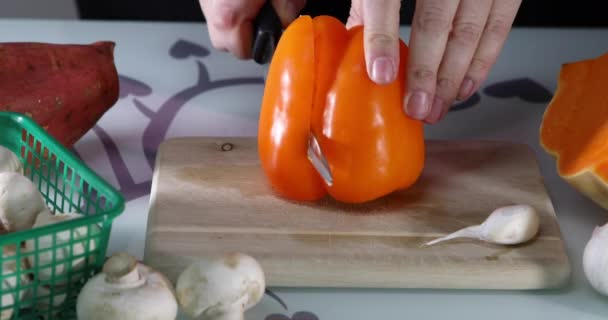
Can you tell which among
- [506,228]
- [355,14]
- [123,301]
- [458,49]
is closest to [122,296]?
[123,301]

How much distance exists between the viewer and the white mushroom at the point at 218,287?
95 cm

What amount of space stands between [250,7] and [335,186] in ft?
1.18

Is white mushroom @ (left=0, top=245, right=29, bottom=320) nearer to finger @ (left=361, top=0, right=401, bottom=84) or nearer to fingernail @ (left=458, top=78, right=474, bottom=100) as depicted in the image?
finger @ (left=361, top=0, right=401, bottom=84)

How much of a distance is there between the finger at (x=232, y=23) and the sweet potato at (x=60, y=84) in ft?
0.59

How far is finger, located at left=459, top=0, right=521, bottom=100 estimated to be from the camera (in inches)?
52.4

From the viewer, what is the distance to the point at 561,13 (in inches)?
74.9

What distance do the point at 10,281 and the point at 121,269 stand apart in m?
0.11

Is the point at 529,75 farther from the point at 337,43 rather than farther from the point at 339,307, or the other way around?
the point at 339,307

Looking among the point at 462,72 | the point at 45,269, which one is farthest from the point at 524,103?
the point at 45,269

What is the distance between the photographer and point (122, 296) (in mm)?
897

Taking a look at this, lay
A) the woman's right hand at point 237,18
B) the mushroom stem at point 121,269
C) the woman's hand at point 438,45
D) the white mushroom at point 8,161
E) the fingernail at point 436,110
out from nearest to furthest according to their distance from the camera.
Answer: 1. the mushroom stem at point 121,269
2. the white mushroom at point 8,161
3. the woman's hand at point 438,45
4. the fingernail at point 436,110
5. the woman's right hand at point 237,18

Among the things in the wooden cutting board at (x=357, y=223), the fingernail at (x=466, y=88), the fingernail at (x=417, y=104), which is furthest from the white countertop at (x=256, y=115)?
the fingernail at (x=417, y=104)

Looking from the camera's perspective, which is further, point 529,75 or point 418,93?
point 529,75

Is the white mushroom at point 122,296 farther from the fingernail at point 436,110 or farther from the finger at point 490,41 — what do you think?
the finger at point 490,41
